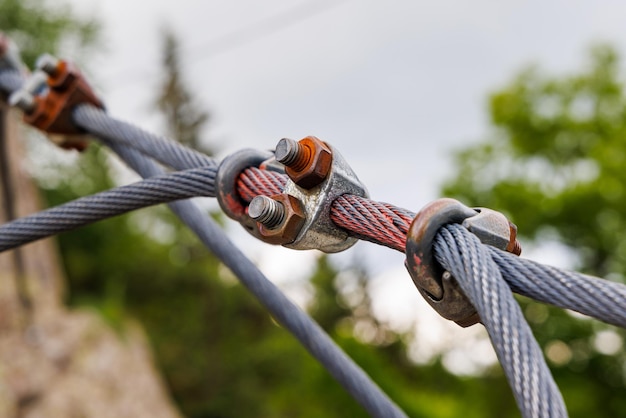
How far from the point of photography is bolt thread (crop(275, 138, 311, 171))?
68 centimetres

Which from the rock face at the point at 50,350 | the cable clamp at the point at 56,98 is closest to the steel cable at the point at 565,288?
the cable clamp at the point at 56,98

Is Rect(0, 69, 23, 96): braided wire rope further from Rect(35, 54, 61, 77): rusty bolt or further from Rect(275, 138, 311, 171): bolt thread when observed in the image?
Rect(275, 138, 311, 171): bolt thread

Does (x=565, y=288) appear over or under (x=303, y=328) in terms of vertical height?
over

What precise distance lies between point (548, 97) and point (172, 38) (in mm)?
8159

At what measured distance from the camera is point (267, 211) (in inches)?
27.2

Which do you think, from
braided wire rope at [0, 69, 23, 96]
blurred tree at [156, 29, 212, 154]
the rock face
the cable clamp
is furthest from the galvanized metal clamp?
blurred tree at [156, 29, 212, 154]

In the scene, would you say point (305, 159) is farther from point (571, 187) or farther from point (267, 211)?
point (571, 187)

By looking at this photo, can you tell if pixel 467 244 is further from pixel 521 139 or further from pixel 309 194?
pixel 521 139

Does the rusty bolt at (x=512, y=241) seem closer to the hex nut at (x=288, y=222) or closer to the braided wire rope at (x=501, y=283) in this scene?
the braided wire rope at (x=501, y=283)

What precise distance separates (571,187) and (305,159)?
10803 mm

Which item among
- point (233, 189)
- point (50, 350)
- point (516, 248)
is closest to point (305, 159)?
point (233, 189)

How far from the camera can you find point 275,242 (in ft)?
2.39

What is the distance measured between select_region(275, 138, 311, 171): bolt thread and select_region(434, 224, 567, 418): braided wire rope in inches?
6.7

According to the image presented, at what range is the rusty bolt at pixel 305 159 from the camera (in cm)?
68
